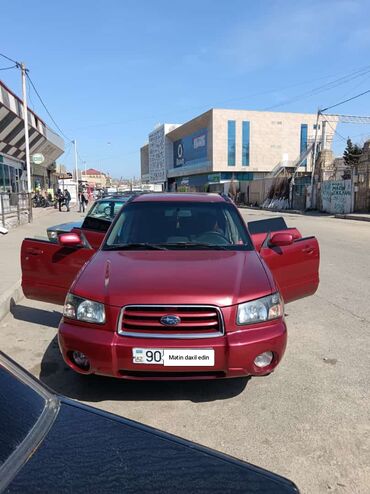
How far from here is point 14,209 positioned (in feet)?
66.0

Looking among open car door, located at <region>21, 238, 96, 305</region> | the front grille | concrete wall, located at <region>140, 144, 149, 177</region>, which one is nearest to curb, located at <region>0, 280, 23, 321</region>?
open car door, located at <region>21, 238, 96, 305</region>

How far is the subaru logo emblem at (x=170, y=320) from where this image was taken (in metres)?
3.37

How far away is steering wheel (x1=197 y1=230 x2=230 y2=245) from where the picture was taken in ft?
15.6

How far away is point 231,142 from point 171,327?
245 feet

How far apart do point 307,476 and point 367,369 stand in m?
1.91

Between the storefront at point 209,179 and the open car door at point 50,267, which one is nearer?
the open car door at point 50,267

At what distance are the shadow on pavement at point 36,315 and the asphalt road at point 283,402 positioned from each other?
0.15 meters

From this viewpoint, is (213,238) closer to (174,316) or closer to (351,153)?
(174,316)

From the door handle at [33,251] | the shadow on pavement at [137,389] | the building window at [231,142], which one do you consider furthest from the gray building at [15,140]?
the building window at [231,142]

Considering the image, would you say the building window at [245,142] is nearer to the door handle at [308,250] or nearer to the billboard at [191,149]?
the billboard at [191,149]

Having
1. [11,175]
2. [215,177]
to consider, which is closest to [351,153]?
[215,177]

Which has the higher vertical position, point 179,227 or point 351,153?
point 351,153

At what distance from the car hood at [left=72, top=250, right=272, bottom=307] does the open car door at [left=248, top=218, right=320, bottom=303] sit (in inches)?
34.4

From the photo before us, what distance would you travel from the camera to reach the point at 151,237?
475cm
